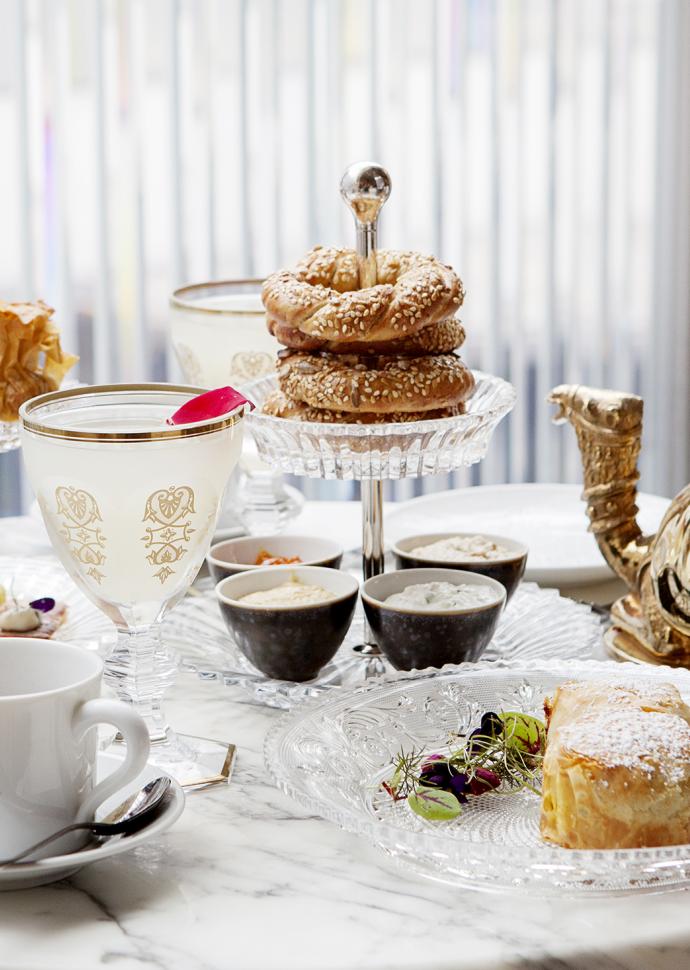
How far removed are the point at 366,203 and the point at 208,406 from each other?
34 centimetres

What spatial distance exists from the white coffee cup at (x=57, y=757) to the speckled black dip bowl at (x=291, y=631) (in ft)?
0.91

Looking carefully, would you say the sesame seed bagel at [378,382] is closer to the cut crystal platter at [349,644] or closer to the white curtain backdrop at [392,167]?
the cut crystal platter at [349,644]

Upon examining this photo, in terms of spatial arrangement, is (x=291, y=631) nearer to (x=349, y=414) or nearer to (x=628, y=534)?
(x=349, y=414)

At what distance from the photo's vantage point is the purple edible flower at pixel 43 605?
1.20 metres

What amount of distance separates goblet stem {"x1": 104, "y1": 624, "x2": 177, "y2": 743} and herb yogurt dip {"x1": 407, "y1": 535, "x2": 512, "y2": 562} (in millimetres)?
322

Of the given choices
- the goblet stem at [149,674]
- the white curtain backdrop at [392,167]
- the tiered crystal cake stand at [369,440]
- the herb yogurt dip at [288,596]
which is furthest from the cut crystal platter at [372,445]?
the white curtain backdrop at [392,167]

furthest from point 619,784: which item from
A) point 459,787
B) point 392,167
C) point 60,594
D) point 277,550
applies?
point 392,167

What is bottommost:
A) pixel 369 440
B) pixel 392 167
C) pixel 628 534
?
pixel 628 534

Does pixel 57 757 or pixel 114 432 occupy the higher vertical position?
pixel 114 432

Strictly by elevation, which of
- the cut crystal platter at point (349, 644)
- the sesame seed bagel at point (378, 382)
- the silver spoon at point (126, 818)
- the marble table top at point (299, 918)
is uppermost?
the sesame seed bagel at point (378, 382)

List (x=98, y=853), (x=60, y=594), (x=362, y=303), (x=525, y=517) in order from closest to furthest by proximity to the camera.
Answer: (x=98, y=853) < (x=362, y=303) < (x=60, y=594) < (x=525, y=517)

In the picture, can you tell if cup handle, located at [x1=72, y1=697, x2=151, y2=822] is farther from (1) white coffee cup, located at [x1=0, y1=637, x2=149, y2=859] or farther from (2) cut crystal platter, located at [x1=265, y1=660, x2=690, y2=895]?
(2) cut crystal platter, located at [x1=265, y1=660, x2=690, y2=895]

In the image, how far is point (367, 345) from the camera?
109 centimetres

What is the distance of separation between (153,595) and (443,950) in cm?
33
